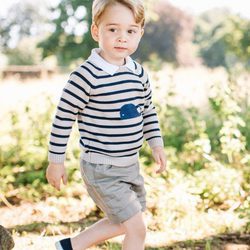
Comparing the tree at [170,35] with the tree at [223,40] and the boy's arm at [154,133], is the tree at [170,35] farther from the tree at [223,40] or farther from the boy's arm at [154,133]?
the boy's arm at [154,133]

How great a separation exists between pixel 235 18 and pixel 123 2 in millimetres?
31995

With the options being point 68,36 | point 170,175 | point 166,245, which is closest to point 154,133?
point 166,245

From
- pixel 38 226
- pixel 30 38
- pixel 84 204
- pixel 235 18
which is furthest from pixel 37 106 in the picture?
pixel 30 38

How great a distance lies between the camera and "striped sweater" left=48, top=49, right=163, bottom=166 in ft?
8.37

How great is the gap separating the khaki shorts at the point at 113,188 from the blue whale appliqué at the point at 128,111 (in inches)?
9.4

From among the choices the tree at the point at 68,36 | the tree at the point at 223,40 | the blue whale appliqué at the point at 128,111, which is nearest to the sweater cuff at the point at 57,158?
the blue whale appliqué at the point at 128,111

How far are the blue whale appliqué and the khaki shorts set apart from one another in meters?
0.24

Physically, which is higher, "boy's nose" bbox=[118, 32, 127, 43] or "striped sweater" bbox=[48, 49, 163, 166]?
"boy's nose" bbox=[118, 32, 127, 43]

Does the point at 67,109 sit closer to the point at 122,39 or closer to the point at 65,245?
the point at 122,39

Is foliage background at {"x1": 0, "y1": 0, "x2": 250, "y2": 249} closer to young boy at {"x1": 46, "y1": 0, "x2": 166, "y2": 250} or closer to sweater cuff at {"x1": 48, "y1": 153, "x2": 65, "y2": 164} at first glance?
young boy at {"x1": 46, "y1": 0, "x2": 166, "y2": 250}

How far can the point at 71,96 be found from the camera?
254cm

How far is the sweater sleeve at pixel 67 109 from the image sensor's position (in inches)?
100.0

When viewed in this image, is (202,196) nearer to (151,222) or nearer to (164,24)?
(151,222)

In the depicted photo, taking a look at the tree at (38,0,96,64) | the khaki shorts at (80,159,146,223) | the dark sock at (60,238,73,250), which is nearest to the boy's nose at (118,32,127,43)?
the khaki shorts at (80,159,146,223)
